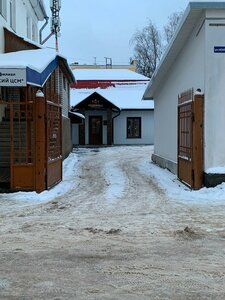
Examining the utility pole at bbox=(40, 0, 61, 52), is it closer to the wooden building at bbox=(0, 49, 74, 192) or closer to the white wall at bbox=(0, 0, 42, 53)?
the white wall at bbox=(0, 0, 42, 53)

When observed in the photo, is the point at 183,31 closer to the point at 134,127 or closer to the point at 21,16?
the point at 21,16

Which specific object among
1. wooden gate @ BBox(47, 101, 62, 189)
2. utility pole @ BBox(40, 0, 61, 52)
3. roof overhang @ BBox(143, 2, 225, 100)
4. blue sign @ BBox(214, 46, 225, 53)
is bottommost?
wooden gate @ BBox(47, 101, 62, 189)

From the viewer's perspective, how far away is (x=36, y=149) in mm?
11531

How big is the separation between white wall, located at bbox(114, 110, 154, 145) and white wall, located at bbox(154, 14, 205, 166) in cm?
1565

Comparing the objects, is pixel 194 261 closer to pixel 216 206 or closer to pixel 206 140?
pixel 216 206

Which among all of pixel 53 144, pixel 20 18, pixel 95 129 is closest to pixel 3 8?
pixel 20 18

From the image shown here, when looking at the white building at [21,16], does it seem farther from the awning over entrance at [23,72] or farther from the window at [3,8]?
the awning over entrance at [23,72]

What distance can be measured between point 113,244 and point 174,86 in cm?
1040

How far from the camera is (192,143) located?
38.8 feet

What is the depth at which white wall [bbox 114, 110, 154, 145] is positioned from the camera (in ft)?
125

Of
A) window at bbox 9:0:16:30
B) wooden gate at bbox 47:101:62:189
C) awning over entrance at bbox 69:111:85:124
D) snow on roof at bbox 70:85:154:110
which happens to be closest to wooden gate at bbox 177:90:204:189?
wooden gate at bbox 47:101:62:189

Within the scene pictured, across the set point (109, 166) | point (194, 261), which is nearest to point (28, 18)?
point (109, 166)

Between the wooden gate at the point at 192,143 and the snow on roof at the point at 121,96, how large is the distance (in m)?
23.6

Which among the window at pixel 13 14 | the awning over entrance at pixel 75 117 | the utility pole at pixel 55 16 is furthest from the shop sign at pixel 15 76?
the utility pole at pixel 55 16
